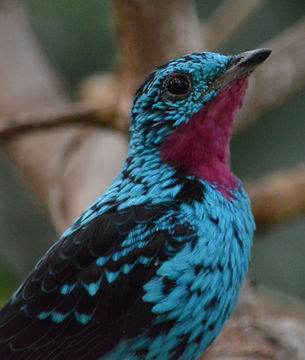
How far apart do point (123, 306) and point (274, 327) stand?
0.85 metres

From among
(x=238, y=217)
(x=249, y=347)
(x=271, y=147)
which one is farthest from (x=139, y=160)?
(x=271, y=147)

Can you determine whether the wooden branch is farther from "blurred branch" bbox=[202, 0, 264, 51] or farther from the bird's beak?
"blurred branch" bbox=[202, 0, 264, 51]

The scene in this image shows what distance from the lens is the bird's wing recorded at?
11.5 feet

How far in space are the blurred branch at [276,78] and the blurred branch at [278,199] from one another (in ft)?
1.73

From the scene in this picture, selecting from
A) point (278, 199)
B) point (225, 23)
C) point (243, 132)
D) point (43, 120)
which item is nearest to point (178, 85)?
point (43, 120)

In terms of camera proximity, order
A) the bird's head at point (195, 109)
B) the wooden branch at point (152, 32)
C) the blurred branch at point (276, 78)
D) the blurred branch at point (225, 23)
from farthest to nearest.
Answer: the blurred branch at point (225, 23)
the blurred branch at point (276, 78)
the wooden branch at point (152, 32)
the bird's head at point (195, 109)

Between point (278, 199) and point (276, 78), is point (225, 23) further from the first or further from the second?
point (278, 199)

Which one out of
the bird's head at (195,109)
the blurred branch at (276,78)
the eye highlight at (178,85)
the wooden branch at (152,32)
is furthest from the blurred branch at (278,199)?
the eye highlight at (178,85)

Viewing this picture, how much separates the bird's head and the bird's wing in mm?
401

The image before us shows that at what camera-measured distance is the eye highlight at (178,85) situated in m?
3.82

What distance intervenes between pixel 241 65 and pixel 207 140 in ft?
1.31

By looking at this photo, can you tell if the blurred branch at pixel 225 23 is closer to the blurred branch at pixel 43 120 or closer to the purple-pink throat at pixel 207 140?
the blurred branch at pixel 43 120

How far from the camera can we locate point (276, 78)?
18.5 feet

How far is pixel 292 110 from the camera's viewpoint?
25.6 ft
